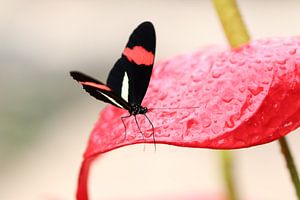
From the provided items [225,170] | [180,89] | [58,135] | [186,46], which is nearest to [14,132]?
[58,135]

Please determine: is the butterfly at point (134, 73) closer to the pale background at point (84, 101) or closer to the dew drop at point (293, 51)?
the dew drop at point (293, 51)

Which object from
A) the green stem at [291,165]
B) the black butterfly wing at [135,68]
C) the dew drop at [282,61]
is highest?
the black butterfly wing at [135,68]

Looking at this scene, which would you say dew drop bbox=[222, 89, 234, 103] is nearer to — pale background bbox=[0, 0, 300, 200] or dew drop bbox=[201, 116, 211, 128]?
dew drop bbox=[201, 116, 211, 128]

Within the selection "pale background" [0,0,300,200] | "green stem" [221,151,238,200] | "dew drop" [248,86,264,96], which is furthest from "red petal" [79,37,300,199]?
"pale background" [0,0,300,200]

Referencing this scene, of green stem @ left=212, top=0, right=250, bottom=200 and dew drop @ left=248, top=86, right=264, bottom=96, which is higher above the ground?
green stem @ left=212, top=0, right=250, bottom=200

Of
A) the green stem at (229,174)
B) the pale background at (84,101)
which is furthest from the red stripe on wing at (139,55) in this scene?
the pale background at (84,101)
